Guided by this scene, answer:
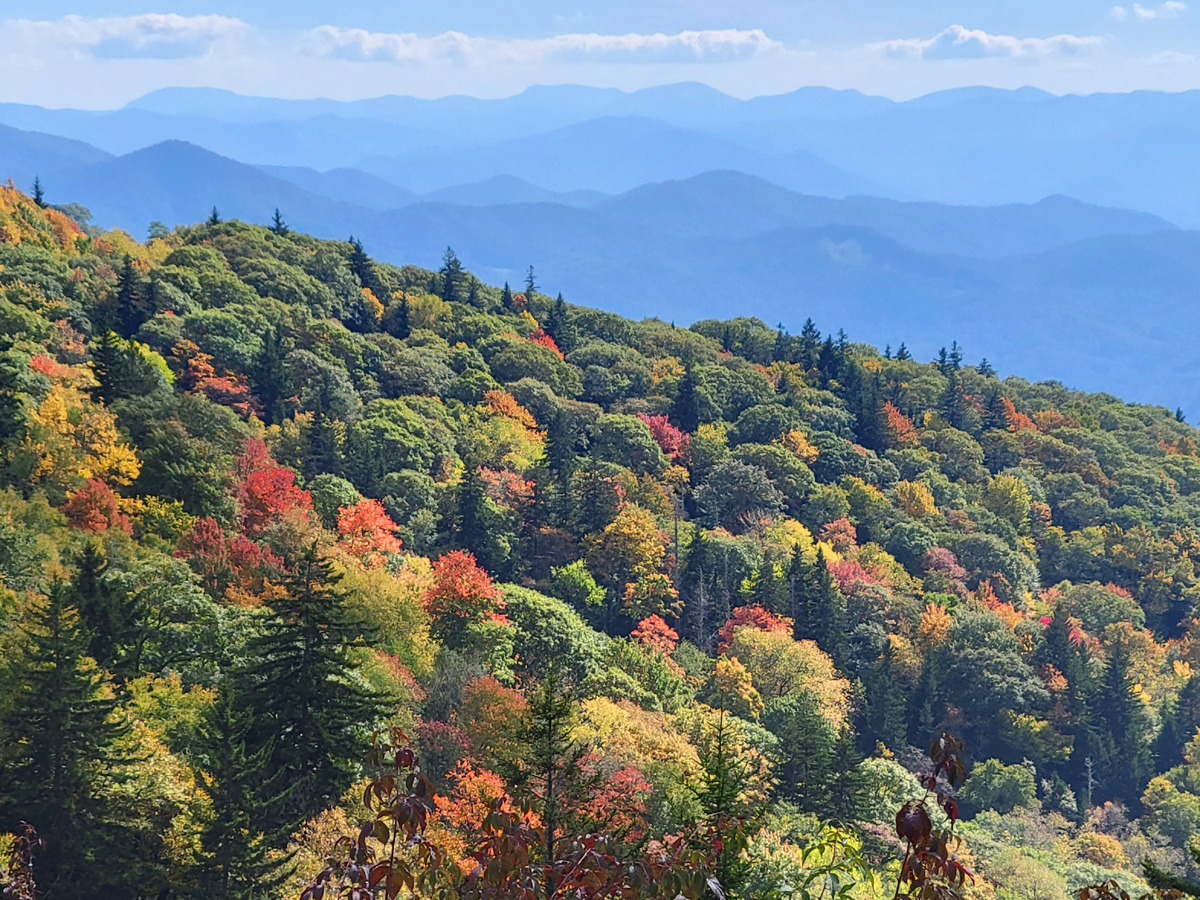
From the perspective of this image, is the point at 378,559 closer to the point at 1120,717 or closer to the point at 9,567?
the point at 9,567

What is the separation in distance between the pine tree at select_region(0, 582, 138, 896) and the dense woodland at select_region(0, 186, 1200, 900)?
0.09 m

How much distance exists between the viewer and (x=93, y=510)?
3559 cm

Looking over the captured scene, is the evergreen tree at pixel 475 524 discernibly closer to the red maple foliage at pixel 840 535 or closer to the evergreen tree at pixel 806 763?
the evergreen tree at pixel 806 763

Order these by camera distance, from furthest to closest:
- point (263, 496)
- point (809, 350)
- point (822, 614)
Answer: point (809, 350), point (822, 614), point (263, 496)

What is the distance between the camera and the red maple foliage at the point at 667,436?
8225 cm

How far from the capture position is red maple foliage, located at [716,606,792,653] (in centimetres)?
6022

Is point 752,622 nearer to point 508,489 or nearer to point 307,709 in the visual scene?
point 508,489

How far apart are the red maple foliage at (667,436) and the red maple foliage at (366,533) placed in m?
34.0

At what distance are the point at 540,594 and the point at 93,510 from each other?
67.9 feet

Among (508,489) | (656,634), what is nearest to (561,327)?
(508,489)

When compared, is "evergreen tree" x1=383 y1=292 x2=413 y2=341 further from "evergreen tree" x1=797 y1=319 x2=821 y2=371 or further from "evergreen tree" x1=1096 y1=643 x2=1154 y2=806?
"evergreen tree" x1=1096 y1=643 x2=1154 y2=806

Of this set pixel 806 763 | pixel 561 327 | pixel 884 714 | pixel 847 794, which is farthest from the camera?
pixel 561 327

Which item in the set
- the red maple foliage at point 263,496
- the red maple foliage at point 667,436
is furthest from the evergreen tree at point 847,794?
the red maple foliage at point 667,436

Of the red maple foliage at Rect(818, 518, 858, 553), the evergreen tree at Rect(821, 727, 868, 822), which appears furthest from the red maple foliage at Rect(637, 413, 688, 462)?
the evergreen tree at Rect(821, 727, 868, 822)
